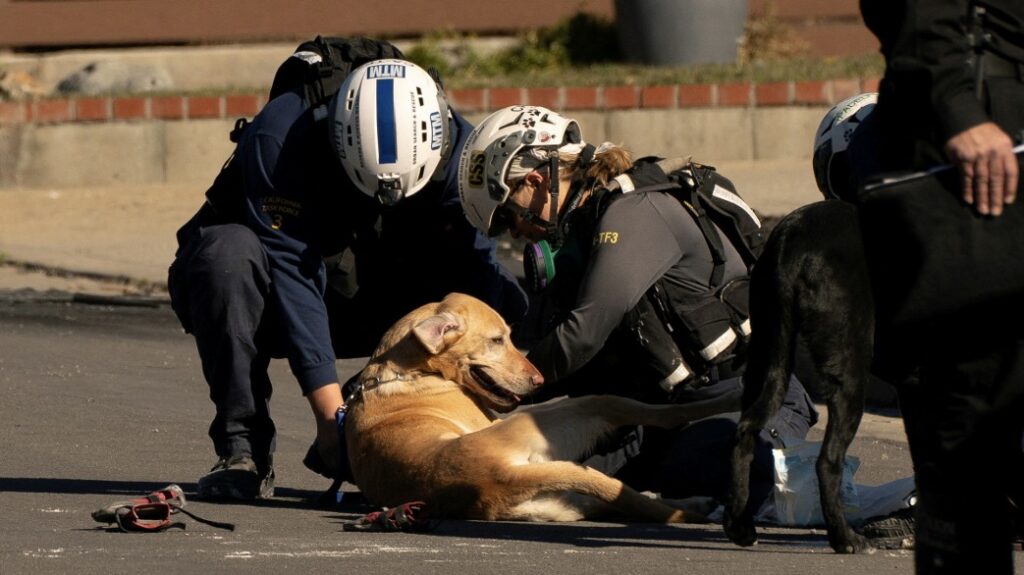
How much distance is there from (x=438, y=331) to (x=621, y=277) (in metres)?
0.94

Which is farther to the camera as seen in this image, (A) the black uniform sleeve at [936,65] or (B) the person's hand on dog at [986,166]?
(A) the black uniform sleeve at [936,65]

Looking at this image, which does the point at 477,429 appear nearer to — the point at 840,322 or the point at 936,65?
the point at 840,322

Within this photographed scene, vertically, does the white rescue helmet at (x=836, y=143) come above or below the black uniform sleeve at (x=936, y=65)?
below

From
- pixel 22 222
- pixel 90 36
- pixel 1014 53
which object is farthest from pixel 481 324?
pixel 90 36

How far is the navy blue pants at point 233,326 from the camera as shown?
618cm

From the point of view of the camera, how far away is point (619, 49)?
51.7 ft

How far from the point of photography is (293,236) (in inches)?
247

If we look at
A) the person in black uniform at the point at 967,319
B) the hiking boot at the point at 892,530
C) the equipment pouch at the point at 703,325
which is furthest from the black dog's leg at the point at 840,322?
the person in black uniform at the point at 967,319

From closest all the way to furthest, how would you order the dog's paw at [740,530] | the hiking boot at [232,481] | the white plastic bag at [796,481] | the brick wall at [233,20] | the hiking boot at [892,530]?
A: the dog's paw at [740,530]
the hiking boot at [892,530]
the white plastic bag at [796,481]
the hiking boot at [232,481]
the brick wall at [233,20]

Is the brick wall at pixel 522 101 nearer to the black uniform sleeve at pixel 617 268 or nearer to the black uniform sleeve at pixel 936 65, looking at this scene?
the black uniform sleeve at pixel 617 268

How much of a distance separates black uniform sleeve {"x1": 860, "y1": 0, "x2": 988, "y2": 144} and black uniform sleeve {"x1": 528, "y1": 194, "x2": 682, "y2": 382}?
1700 mm

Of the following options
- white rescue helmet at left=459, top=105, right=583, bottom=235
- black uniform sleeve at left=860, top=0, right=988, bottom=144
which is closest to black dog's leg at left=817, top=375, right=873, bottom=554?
black uniform sleeve at left=860, top=0, right=988, bottom=144

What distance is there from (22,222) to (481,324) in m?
8.05

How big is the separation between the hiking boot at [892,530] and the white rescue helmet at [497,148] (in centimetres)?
160
